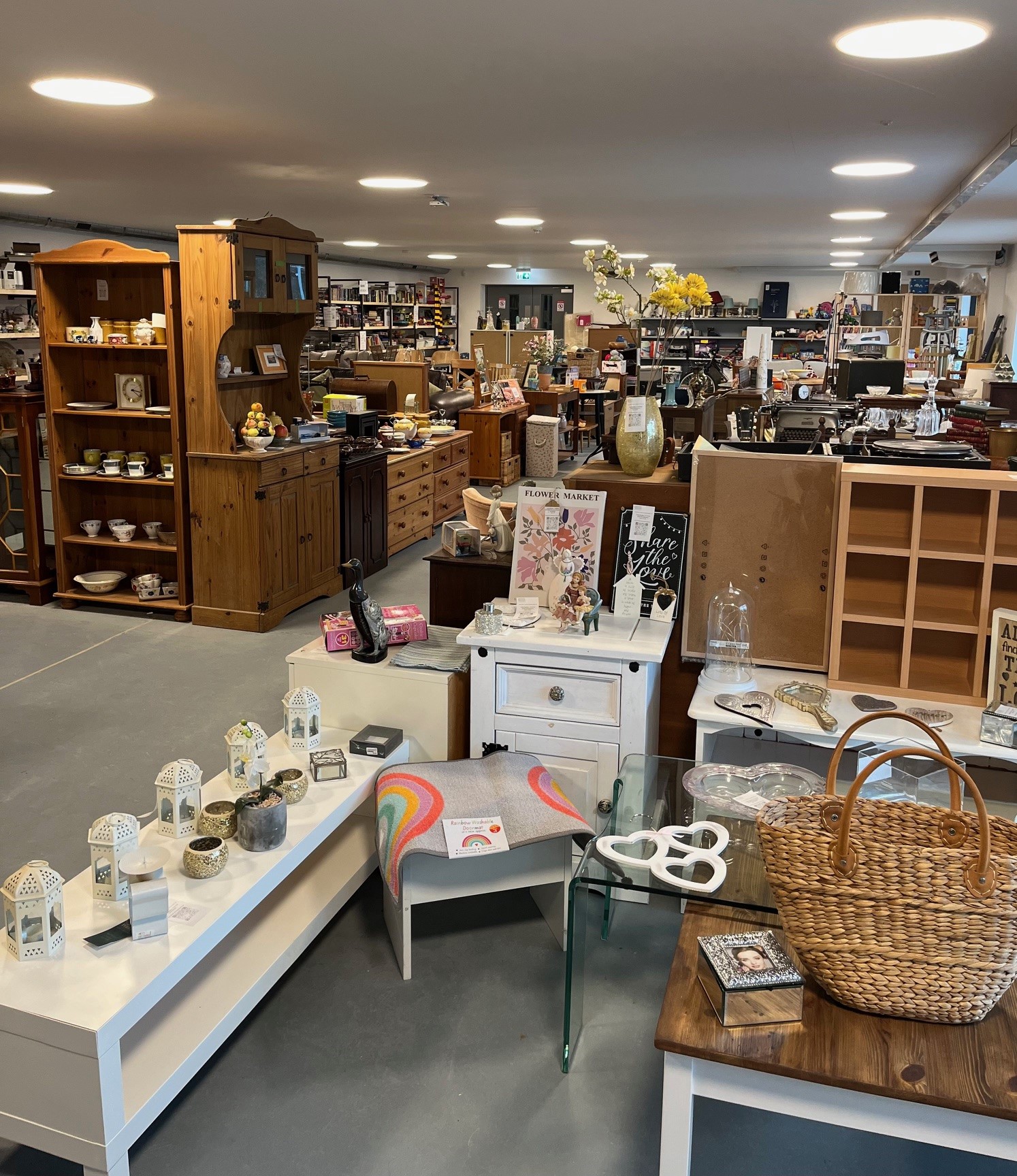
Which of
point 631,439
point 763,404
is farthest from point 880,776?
point 763,404

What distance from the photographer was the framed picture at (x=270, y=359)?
6441 mm

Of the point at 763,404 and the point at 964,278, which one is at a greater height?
the point at 964,278

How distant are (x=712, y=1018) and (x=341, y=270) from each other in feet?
57.8

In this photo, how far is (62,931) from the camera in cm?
212

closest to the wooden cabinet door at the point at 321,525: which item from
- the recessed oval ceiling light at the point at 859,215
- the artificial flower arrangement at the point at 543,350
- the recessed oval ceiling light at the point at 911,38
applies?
the recessed oval ceiling light at the point at 911,38

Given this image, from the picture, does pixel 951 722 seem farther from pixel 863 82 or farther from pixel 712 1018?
pixel 863 82

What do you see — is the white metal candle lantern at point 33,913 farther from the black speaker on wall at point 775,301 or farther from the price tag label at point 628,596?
the black speaker on wall at point 775,301

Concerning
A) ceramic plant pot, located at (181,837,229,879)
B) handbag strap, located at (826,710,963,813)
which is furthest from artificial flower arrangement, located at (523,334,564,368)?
handbag strap, located at (826,710,963,813)

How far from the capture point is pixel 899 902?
1.71 m

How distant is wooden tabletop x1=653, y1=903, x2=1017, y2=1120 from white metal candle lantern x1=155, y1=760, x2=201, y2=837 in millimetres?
1278

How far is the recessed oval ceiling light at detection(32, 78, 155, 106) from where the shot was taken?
4422mm

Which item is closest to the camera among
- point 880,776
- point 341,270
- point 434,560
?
point 880,776

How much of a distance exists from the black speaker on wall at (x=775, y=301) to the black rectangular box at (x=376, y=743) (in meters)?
17.0

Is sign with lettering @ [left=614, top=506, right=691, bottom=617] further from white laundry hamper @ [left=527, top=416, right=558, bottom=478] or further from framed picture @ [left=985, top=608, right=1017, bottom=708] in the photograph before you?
white laundry hamper @ [left=527, top=416, right=558, bottom=478]
